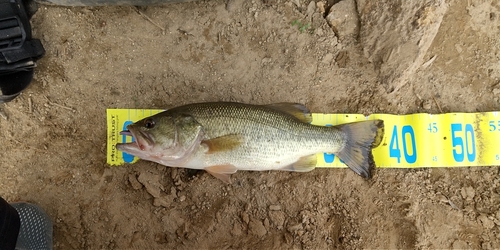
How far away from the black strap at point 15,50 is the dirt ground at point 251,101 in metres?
0.16

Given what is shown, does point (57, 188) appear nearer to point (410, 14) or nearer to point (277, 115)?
point (277, 115)

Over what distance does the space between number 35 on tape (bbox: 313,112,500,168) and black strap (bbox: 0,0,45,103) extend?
333 cm

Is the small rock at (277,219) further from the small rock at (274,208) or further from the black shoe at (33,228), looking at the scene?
the black shoe at (33,228)

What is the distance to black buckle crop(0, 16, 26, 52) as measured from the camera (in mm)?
3840

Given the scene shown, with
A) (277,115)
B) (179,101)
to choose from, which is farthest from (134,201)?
(277,115)

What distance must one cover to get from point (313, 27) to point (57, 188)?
3.56 m

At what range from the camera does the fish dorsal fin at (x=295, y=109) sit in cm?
408

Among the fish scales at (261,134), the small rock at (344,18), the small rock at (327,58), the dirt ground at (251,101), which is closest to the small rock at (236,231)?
the dirt ground at (251,101)

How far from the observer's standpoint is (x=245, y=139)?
3723 millimetres

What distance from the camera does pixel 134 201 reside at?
4133 mm

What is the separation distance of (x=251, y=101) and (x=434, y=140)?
225 cm

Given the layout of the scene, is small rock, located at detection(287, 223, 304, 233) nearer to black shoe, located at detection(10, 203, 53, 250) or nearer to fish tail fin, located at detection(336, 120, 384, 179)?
fish tail fin, located at detection(336, 120, 384, 179)

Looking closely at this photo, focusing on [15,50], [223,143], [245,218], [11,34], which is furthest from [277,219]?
[11,34]

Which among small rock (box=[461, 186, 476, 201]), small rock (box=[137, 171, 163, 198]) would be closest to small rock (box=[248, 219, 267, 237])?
small rock (box=[137, 171, 163, 198])
